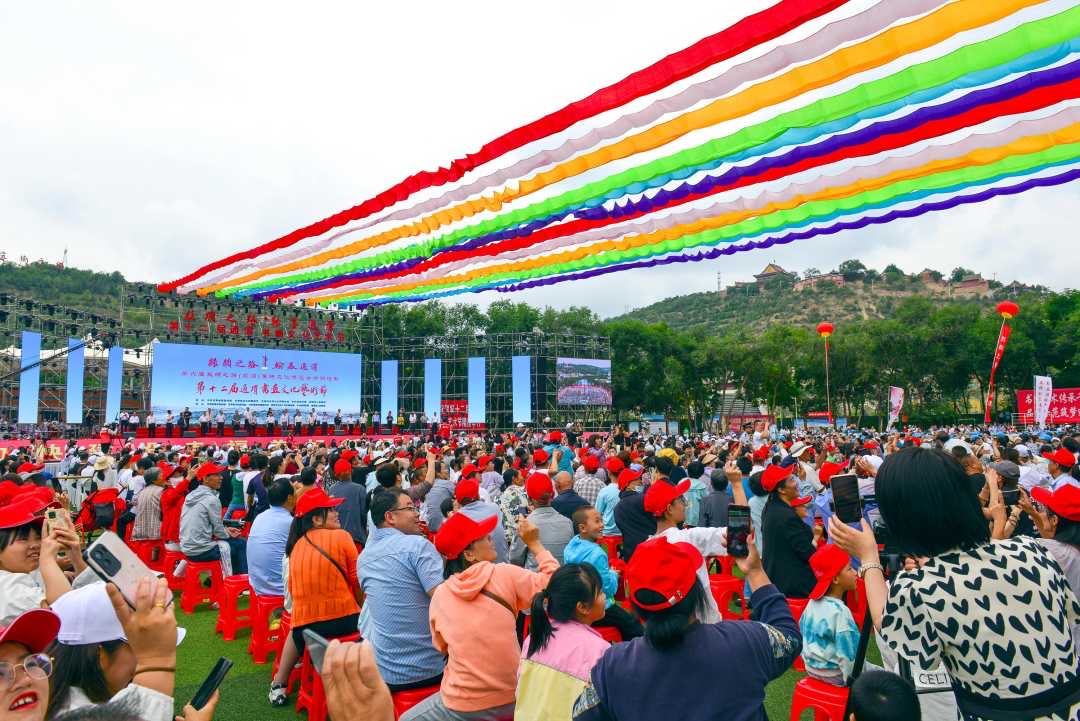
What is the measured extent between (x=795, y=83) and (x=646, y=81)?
1.11m

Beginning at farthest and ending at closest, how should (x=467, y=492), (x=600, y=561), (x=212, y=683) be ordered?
(x=467, y=492)
(x=600, y=561)
(x=212, y=683)

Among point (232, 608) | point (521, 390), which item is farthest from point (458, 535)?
point (521, 390)

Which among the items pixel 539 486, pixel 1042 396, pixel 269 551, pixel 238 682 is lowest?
pixel 238 682

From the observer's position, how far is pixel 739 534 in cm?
202

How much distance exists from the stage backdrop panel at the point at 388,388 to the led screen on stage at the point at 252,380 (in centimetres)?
97

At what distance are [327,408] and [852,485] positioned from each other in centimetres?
2386

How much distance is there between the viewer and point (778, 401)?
136 feet

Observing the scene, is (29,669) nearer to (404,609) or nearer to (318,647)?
(318,647)

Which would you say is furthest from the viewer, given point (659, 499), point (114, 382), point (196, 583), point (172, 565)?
point (114, 382)

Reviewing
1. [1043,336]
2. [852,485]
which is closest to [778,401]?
[1043,336]

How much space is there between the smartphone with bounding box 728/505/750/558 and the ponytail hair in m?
0.53

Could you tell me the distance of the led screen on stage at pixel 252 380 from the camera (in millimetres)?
21141

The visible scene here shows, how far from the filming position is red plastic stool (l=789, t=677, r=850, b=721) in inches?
117

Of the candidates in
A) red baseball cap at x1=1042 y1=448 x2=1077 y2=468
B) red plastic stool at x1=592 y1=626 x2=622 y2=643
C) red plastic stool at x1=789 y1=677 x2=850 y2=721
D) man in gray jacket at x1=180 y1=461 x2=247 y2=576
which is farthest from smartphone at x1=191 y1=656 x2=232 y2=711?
red baseball cap at x1=1042 y1=448 x2=1077 y2=468
